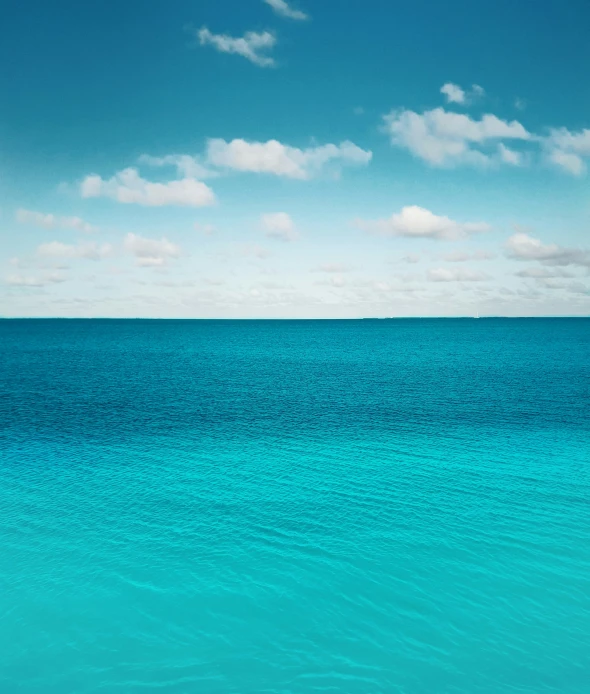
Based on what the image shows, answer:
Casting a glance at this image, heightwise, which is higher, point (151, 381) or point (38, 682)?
point (151, 381)

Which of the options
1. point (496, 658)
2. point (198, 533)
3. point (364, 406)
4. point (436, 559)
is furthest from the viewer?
point (364, 406)

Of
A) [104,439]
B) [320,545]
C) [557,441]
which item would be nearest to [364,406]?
[557,441]

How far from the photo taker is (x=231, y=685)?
1672cm

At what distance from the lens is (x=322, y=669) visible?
17.3 m

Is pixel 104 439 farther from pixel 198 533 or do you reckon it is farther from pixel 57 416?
pixel 198 533

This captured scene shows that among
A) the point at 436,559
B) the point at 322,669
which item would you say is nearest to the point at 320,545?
the point at 436,559

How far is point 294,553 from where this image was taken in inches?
976

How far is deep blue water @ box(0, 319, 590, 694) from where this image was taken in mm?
17547

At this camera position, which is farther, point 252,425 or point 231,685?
point 252,425

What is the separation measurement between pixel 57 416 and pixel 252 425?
23746mm

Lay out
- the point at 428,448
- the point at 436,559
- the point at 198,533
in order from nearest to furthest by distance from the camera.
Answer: the point at 436,559
the point at 198,533
the point at 428,448

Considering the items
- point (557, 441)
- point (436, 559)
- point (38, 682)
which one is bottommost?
point (38, 682)

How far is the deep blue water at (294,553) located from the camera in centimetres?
1755

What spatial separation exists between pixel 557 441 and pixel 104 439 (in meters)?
44.0
